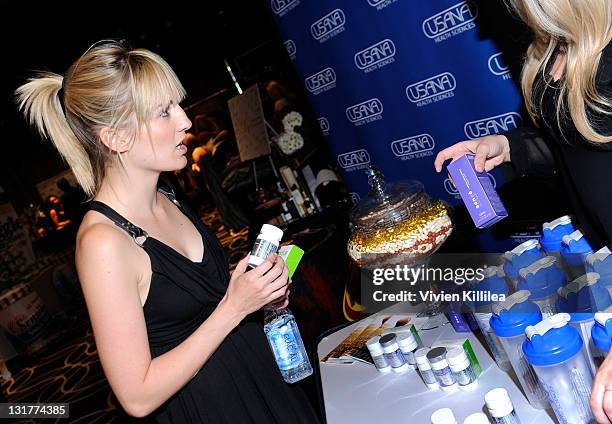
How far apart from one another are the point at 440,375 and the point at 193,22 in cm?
1009

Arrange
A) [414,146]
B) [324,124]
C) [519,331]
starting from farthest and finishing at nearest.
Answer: [324,124] → [414,146] → [519,331]

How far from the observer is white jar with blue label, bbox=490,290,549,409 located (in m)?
1.05

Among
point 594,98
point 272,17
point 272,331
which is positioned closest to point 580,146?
point 594,98

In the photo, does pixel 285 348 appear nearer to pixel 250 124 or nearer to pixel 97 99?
pixel 97 99

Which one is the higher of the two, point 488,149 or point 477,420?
point 488,149

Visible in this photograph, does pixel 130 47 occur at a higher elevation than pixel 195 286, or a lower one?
higher

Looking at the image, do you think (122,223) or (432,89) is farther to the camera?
(432,89)

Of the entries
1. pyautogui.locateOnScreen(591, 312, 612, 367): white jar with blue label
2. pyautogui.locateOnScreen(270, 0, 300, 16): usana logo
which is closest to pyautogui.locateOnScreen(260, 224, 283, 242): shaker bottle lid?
pyautogui.locateOnScreen(591, 312, 612, 367): white jar with blue label

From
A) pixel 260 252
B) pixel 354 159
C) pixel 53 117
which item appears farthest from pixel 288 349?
pixel 354 159

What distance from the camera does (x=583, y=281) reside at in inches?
43.0

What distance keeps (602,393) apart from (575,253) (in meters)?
0.44

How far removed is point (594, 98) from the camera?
1.07m

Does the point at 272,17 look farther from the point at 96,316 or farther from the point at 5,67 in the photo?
the point at 5,67
